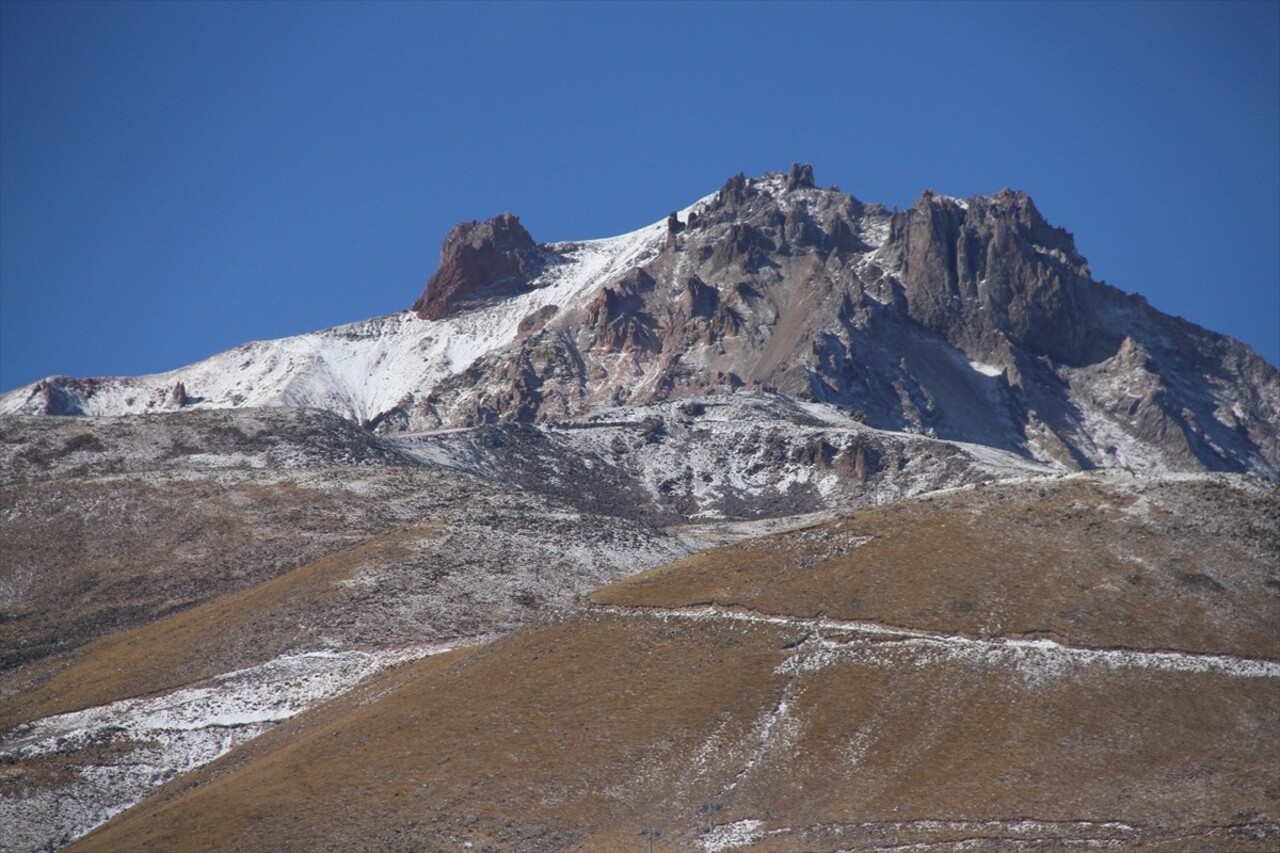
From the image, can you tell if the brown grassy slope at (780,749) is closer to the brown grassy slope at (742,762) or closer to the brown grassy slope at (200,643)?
the brown grassy slope at (742,762)

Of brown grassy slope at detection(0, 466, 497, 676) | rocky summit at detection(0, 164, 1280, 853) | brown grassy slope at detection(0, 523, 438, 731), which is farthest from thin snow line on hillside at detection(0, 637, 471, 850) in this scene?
brown grassy slope at detection(0, 466, 497, 676)

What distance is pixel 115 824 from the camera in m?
73.1

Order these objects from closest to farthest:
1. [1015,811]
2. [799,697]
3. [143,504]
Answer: [1015,811] < [799,697] < [143,504]

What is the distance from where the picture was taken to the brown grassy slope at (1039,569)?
238ft

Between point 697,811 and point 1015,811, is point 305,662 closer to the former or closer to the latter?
point 697,811

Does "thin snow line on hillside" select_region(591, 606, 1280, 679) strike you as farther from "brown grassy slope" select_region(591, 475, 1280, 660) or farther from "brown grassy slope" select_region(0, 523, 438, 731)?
"brown grassy slope" select_region(0, 523, 438, 731)

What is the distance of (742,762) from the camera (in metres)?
65.4

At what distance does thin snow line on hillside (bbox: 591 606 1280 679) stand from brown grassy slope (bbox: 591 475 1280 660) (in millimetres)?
704

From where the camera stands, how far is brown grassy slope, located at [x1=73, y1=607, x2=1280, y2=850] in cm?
5978

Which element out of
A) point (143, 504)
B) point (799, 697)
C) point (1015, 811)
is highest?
point (143, 504)

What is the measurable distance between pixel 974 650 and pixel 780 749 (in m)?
11.9

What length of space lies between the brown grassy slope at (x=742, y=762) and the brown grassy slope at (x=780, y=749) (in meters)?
0.13

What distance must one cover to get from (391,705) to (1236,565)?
45290 mm

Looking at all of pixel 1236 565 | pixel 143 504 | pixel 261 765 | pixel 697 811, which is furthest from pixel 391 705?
pixel 143 504
